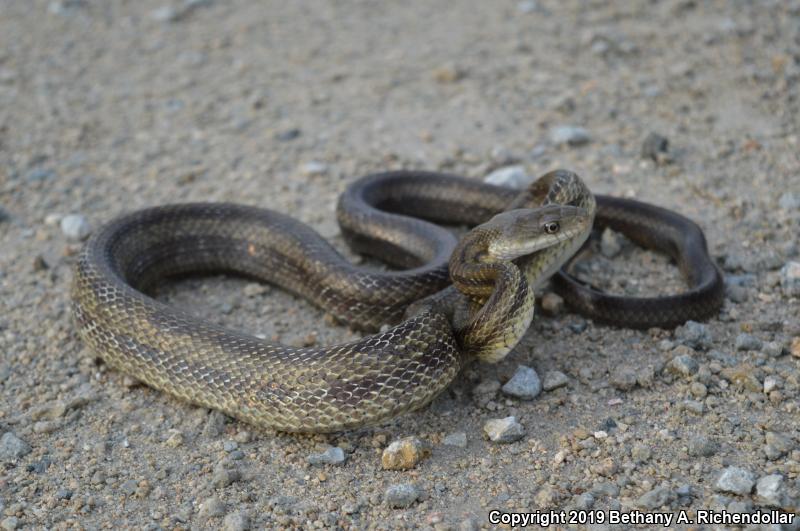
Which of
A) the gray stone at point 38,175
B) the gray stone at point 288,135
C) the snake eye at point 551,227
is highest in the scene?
the snake eye at point 551,227

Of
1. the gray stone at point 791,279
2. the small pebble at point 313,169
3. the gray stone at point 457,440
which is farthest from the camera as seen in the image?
the small pebble at point 313,169

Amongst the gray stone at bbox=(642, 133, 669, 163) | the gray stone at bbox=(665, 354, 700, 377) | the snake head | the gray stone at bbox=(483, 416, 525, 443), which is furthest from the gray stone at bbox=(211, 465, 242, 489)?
the gray stone at bbox=(642, 133, 669, 163)

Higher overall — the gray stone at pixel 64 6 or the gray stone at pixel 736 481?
the gray stone at pixel 64 6

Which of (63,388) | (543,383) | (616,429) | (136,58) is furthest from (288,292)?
(136,58)

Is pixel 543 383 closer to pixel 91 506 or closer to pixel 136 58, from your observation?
pixel 91 506

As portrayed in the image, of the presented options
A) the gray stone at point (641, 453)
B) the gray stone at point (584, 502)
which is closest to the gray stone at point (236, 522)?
the gray stone at point (584, 502)

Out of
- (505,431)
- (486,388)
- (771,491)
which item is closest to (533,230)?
(486,388)

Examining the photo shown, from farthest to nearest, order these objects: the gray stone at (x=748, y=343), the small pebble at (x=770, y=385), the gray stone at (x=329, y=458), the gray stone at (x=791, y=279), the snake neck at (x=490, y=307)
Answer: the gray stone at (x=791, y=279) → the gray stone at (x=748, y=343) → the snake neck at (x=490, y=307) → the small pebble at (x=770, y=385) → the gray stone at (x=329, y=458)

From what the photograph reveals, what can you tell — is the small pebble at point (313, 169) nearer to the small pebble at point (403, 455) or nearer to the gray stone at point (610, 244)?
the gray stone at point (610, 244)
